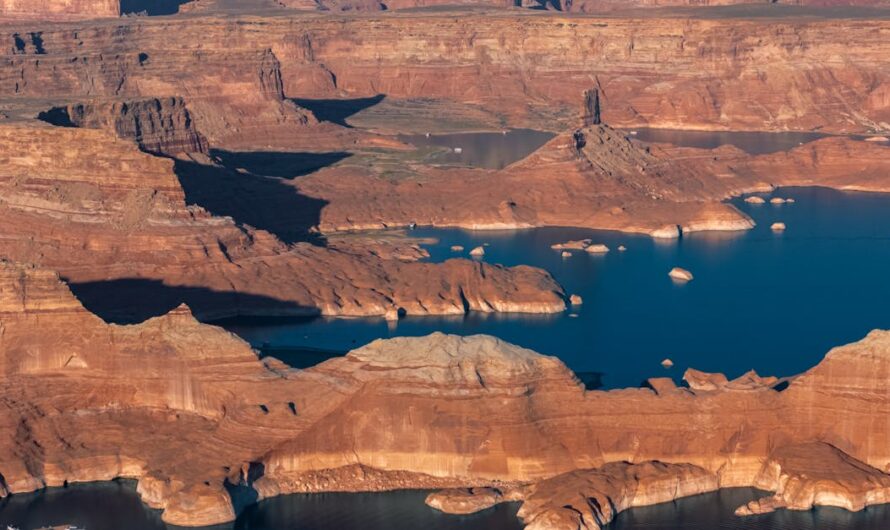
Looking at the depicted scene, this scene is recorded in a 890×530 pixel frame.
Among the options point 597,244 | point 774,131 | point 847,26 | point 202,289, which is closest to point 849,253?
point 597,244

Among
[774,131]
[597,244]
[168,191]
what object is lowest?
[774,131]

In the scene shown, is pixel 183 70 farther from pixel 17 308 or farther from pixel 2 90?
pixel 17 308

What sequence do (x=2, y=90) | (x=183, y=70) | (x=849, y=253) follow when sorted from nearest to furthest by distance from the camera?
1. (x=849, y=253)
2. (x=2, y=90)
3. (x=183, y=70)

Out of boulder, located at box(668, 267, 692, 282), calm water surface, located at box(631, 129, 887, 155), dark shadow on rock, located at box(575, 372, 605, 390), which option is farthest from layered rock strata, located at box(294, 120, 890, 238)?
dark shadow on rock, located at box(575, 372, 605, 390)

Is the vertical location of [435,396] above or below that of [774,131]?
above

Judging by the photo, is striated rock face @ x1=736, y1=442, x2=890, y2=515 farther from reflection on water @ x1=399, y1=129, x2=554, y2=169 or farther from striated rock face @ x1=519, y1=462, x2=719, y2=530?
reflection on water @ x1=399, y1=129, x2=554, y2=169

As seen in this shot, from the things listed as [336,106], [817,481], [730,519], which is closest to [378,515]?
[730,519]

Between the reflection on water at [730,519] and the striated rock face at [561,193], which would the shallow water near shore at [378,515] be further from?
the striated rock face at [561,193]
